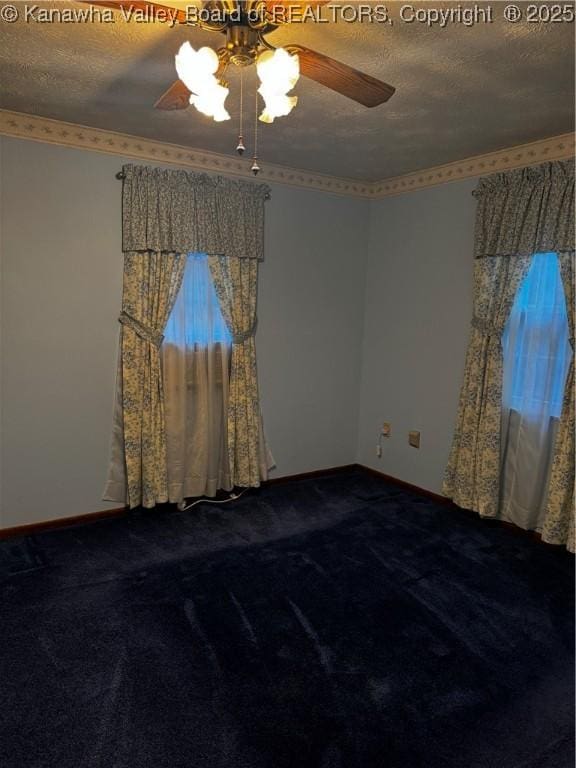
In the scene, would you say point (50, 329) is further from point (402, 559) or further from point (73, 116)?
point (402, 559)

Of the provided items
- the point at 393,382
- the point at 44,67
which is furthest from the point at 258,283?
the point at 44,67

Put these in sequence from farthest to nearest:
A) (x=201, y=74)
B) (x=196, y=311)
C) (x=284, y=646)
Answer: (x=196, y=311) → (x=284, y=646) → (x=201, y=74)

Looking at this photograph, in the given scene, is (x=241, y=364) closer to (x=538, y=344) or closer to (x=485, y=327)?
(x=485, y=327)

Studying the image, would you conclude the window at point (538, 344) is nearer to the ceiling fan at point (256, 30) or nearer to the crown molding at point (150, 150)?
the crown molding at point (150, 150)

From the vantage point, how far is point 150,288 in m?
3.42

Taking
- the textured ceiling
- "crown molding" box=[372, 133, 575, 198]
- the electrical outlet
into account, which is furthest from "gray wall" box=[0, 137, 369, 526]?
the electrical outlet

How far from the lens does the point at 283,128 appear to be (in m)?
2.97

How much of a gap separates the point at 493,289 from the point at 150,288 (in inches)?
90.6

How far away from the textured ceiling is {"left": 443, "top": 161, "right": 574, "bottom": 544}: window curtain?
29 centimetres

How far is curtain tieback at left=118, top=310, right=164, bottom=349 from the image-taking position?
3400 mm

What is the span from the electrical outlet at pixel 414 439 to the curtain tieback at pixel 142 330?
83.2 inches

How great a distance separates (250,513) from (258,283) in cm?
172

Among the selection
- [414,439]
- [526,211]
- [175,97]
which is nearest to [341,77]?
[175,97]

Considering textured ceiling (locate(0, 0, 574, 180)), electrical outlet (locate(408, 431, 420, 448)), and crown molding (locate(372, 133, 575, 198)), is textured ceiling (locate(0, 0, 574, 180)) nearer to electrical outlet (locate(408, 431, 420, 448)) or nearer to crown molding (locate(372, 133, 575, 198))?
crown molding (locate(372, 133, 575, 198))
